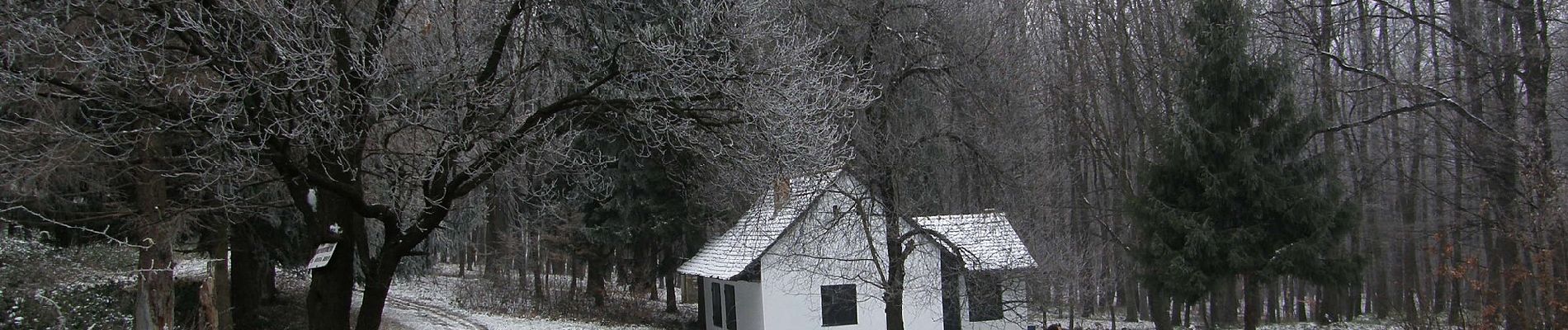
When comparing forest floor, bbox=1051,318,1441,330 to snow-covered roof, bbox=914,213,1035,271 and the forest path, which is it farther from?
the forest path

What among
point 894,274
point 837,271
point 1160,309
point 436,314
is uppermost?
point 894,274

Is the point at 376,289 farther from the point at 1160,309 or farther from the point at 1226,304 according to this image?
the point at 1226,304

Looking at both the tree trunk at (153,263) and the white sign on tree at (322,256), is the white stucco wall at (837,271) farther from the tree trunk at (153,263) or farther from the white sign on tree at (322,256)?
the white sign on tree at (322,256)

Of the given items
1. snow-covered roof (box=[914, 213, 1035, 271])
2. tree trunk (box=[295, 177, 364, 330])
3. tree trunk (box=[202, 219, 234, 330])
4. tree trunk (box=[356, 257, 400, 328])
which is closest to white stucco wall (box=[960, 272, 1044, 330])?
snow-covered roof (box=[914, 213, 1035, 271])

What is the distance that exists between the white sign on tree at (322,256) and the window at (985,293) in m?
11.7

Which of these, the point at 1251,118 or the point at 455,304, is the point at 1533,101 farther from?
the point at 455,304

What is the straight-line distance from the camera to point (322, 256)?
26.5 feet

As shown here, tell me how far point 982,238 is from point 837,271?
4.75 meters

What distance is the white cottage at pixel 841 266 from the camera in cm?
1723

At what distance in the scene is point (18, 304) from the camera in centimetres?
1323

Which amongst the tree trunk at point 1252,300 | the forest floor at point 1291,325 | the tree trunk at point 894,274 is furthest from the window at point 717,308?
the tree trunk at point 1252,300

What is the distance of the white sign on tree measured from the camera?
313 inches

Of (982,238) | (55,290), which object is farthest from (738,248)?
(55,290)

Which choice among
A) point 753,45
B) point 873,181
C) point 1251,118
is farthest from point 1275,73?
point 753,45
